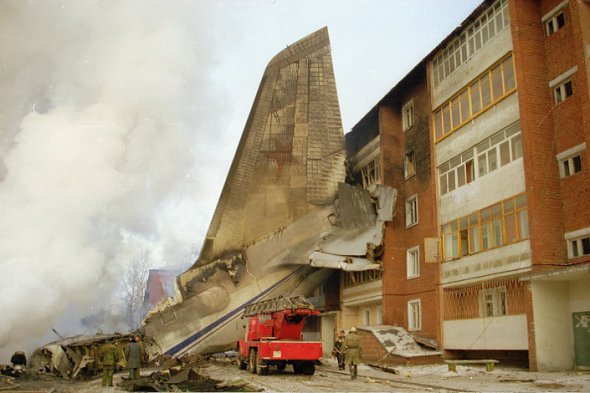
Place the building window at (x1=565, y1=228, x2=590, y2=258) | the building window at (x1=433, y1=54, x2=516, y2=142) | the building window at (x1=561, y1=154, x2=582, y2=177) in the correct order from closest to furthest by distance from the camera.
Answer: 1. the building window at (x1=565, y1=228, x2=590, y2=258)
2. the building window at (x1=561, y1=154, x2=582, y2=177)
3. the building window at (x1=433, y1=54, x2=516, y2=142)

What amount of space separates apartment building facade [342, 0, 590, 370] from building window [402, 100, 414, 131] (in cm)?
58

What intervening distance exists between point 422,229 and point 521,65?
31.8 ft

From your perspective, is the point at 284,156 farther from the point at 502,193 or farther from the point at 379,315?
the point at 502,193

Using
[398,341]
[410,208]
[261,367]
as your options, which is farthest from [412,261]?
[261,367]

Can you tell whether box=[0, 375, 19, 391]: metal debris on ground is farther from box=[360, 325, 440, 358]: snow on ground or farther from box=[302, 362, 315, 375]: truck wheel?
box=[360, 325, 440, 358]: snow on ground

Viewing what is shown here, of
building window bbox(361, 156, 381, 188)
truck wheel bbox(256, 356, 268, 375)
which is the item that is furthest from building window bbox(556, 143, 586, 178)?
building window bbox(361, 156, 381, 188)

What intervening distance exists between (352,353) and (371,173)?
17280 millimetres

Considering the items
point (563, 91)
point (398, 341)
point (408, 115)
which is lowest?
point (398, 341)

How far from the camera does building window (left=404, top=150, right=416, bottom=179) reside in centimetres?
2859

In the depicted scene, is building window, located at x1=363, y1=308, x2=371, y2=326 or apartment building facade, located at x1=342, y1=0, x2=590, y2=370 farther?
building window, located at x1=363, y1=308, x2=371, y2=326

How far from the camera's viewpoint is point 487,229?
70.1 ft

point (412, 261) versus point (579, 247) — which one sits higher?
point (412, 261)

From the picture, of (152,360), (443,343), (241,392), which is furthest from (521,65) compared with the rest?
(152,360)

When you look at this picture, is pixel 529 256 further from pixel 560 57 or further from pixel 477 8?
pixel 477 8
